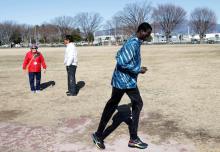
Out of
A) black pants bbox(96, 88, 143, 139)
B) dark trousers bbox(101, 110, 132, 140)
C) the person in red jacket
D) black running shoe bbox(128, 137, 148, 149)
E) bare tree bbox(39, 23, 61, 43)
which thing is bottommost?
black running shoe bbox(128, 137, 148, 149)

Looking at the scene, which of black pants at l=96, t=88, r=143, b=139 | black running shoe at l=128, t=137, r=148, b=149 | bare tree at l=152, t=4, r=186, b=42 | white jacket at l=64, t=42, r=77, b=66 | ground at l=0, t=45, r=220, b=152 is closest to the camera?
black pants at l=96, t=88, r=143, b=139

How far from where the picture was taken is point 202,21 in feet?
311

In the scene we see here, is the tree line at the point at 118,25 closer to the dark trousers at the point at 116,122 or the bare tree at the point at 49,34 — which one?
the bare tree at the point at 49,34

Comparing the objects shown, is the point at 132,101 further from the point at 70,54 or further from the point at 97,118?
the point at 70,54

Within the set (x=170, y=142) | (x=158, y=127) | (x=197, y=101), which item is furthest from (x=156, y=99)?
(x=170, y=142)

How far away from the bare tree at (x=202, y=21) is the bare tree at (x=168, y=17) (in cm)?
596

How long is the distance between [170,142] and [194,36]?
10109 centimetres

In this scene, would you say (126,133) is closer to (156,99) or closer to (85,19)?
(156,99)

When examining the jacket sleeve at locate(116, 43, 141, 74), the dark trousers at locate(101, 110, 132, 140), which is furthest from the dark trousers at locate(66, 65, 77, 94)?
the jacket sleeve at locate(116, 43, 141, 74)

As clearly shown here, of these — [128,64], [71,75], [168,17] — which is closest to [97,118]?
[128,64]

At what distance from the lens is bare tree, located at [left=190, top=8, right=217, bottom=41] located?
94125 millimetres

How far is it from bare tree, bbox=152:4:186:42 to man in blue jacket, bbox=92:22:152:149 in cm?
8590

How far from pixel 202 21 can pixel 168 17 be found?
414 inches

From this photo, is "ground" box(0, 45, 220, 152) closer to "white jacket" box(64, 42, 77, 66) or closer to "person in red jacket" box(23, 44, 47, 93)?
"person in red jacket" box(23, 44, 47, 93)
